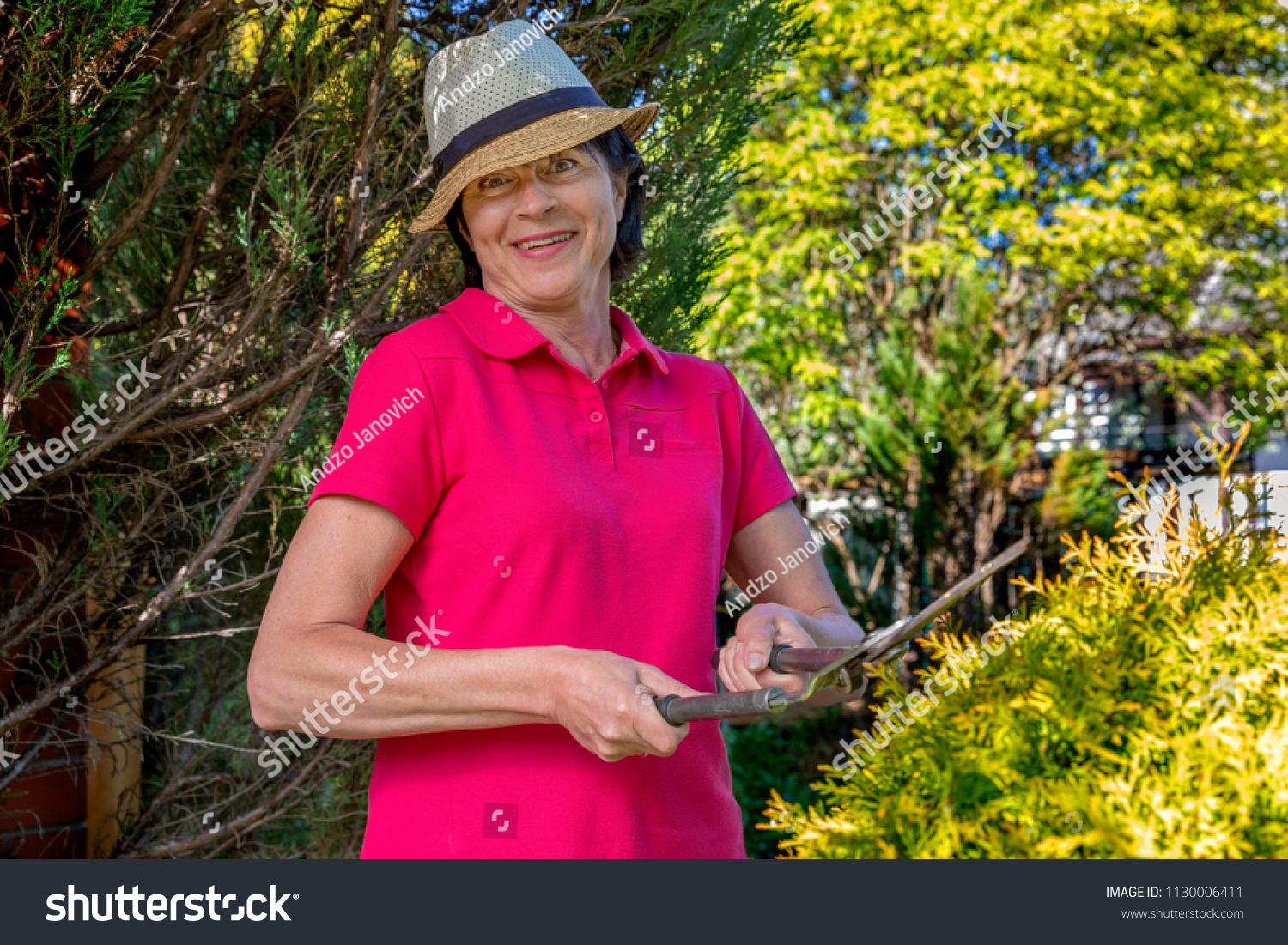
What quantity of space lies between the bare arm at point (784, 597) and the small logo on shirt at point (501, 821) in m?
0.35

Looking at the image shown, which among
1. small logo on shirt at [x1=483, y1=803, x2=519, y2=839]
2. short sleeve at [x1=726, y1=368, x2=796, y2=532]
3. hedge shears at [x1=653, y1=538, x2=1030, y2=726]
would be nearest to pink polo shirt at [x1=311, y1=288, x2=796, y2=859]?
small logo on shirt at [x1=483, y1=803, x2=519, y2=839]

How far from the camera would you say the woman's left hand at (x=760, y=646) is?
1.49m

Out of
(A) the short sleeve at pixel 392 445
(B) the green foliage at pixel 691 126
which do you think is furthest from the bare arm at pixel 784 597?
(B) the green foliage at pixel 691 126

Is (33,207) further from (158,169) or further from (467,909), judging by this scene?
(467,909)

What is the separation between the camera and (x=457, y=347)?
165 centimetres

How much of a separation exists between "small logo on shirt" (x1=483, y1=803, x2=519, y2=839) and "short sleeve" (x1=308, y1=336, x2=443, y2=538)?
39cm

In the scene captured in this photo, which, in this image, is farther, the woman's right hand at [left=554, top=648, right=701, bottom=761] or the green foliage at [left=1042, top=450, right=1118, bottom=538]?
the green foliage at [left=1042, top=450, right=1118, bottom=538]

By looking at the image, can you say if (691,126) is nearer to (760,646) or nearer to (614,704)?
(760,646)

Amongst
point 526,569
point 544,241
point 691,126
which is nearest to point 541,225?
point 544,241

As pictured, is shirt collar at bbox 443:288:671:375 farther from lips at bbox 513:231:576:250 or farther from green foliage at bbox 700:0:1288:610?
green foliage at bbox 700:0:1288:610

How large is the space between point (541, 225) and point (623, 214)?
34cm

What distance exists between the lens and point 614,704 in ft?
4.22

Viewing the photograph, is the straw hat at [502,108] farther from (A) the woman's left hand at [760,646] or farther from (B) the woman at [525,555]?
(A) the woman's left hand at [760,646]

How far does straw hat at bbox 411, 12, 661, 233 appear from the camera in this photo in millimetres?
1716
